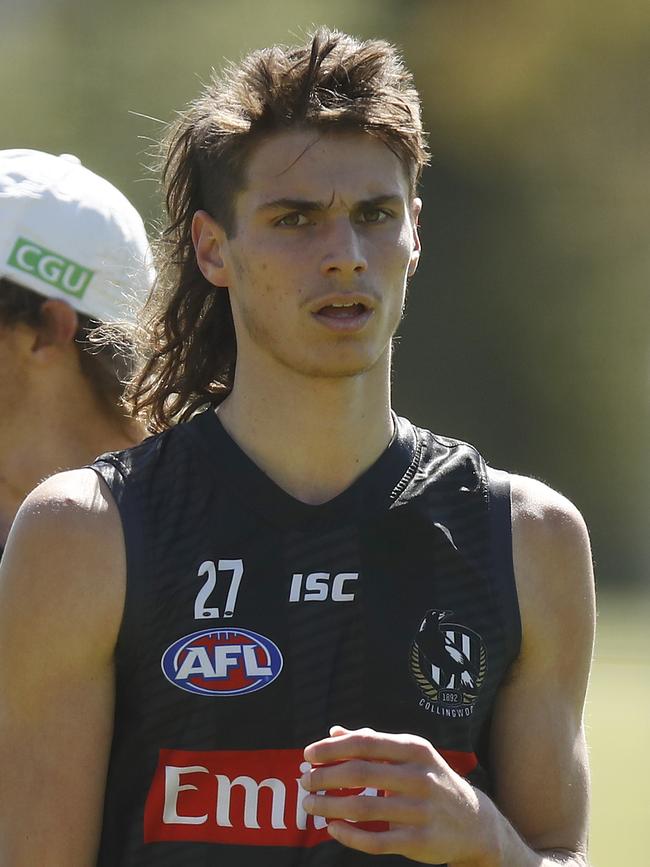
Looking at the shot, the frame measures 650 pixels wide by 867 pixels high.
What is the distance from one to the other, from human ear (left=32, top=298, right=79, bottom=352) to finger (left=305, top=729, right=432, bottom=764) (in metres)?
1.42

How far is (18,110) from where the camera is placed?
24188mm

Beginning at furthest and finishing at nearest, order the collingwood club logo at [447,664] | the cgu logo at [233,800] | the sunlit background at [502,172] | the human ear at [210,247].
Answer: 1. the sunlit background at [502,172]
2. the human ear at [210,247]
3. the collingwood club logo at [447,664]
4. the cgu logo at [233,800]

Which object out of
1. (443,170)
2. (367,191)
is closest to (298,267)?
(367,191)

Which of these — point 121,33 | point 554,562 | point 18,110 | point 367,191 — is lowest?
point 554,562

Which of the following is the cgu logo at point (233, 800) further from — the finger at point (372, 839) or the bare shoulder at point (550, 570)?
the bare shoulder at point (550, 570)

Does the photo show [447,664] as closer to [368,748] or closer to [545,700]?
[545,700]

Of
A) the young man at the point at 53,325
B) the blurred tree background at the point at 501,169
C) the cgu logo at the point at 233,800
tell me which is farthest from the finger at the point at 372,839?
the blurred tree background at the point at 501,169

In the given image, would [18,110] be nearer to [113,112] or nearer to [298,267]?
[113,112]

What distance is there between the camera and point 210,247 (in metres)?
2.74

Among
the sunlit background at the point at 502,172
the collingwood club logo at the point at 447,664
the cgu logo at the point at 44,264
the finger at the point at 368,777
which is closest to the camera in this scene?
the finger at the point at 368,777

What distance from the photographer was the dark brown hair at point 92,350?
10.5ft

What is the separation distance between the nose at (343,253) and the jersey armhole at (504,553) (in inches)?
18.6

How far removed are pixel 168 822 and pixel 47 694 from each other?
0.94ft

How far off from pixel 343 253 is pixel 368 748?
0.88m
